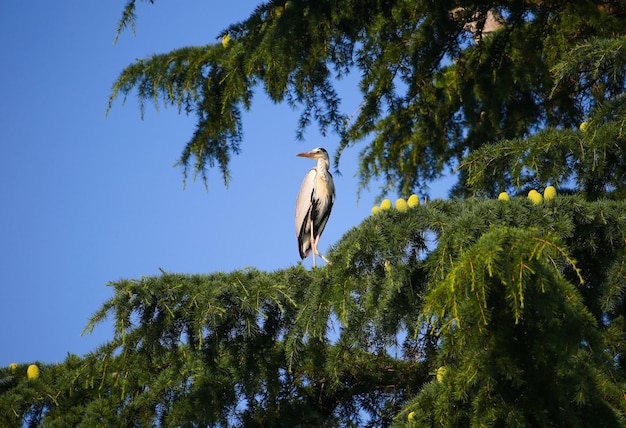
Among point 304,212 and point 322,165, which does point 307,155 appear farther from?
point 304,212

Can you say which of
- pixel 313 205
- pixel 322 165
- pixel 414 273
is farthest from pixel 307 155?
pixel 414 273

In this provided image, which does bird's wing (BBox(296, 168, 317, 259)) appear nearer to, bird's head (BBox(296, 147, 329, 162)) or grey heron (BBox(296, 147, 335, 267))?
grey heron (BBox(296, 147, 335, 267))

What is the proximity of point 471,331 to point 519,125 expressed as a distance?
4615 millimetres

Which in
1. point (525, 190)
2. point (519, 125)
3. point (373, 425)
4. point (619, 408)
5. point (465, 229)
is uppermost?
point (519, 125)

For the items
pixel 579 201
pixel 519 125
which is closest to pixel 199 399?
pixel 579 201

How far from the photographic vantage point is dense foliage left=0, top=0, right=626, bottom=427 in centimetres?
335

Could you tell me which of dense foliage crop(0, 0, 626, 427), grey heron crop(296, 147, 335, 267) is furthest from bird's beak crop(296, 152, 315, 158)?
dense foliage crop(0, 0, 626, 427)

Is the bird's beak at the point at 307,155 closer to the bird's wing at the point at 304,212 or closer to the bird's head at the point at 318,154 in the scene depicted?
the bird's head at the point at 318,154

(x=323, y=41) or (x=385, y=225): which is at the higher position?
(x=323, y=41)

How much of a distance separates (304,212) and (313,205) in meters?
0.10

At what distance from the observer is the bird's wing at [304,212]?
787 cm

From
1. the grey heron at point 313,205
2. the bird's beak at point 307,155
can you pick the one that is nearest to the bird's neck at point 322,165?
the grey heron at point 313,205

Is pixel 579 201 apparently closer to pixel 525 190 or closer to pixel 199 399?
pixel 525 190

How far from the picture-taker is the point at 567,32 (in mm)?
7238
